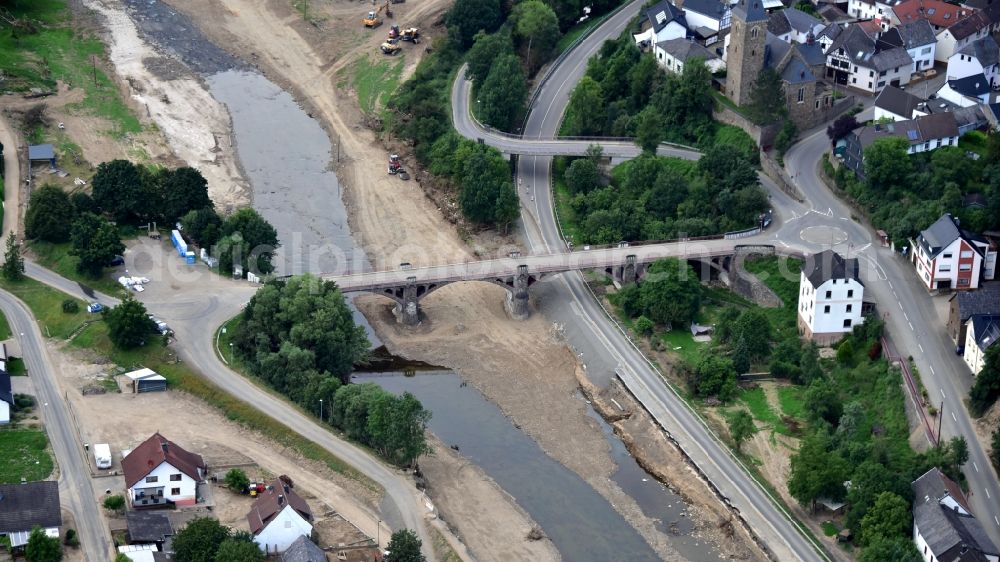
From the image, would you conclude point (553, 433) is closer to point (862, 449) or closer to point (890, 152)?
point (862, 449)

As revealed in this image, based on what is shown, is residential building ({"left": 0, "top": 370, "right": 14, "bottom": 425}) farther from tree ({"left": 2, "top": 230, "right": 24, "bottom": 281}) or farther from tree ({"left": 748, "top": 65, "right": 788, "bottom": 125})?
tree ({"left": 748, "top": 65, "right": 788, "bottom": 125})

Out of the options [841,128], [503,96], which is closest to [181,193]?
[503,96]

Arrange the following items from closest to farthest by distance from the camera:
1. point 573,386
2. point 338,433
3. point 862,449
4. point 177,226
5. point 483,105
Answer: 1. point 862,449
2. point 338,433
3. point 573,386
4. point 177,226
5. point 483,105

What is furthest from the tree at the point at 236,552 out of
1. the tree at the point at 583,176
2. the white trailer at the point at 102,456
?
the tree at the point at 583,176

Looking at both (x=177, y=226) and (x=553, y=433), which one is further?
(x=177, y=226)

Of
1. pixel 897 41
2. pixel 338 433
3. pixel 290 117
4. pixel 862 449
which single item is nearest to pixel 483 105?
pixel 290 117

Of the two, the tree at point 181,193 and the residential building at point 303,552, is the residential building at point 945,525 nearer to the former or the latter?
the residential building at point 303,552
